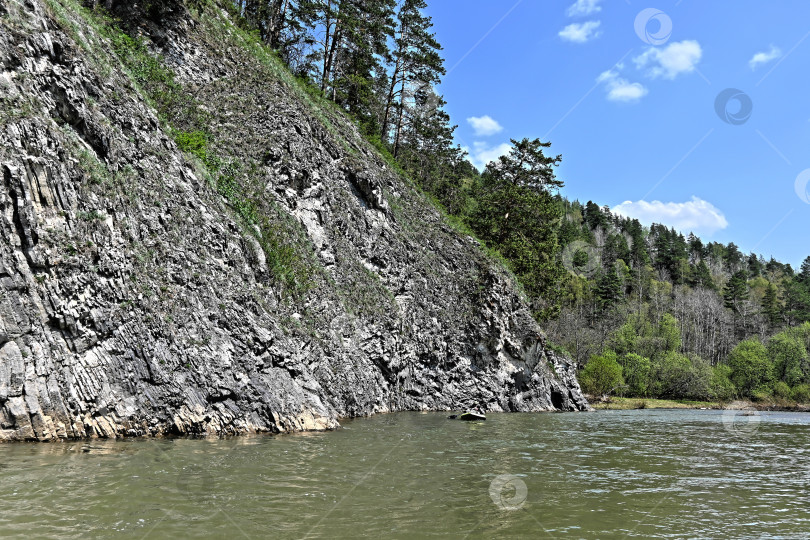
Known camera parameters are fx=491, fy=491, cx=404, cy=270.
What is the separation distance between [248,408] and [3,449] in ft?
22.1

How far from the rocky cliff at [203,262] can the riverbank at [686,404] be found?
24152 mm

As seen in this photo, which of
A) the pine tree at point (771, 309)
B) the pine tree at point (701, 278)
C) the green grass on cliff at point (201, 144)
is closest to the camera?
the green grass on cliff at point (201, 144)

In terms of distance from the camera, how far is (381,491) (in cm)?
1017

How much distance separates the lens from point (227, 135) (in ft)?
92.4

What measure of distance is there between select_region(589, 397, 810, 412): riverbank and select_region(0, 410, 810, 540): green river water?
4241 cm

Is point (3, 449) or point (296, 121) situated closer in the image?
point (3, 449)

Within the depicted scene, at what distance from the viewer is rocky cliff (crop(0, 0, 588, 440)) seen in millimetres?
14039

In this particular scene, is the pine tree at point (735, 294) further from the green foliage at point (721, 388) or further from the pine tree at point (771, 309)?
the green foliage at point (721, 388)

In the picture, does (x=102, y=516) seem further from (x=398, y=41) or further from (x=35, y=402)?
(x=398, y=41)

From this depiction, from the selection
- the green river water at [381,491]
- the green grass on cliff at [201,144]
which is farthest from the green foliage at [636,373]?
the green grass on cliff at [201,144]

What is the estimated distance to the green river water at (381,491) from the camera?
777cm

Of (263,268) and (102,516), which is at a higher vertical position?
(263,268)

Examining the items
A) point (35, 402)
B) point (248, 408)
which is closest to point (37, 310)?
point (35, 402)

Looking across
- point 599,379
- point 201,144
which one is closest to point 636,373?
point 599,379
